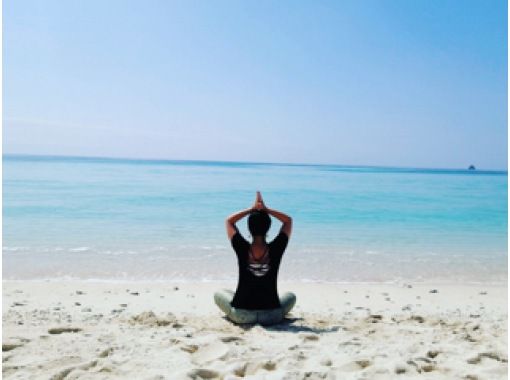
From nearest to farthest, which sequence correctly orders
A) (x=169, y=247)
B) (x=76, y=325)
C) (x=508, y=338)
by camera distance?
(x=508, y=338), (x=76, y=325), (x=169, y=247)

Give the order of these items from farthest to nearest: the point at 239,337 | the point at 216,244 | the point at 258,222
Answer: the point at 216,244
the point at 258,222
the point at 239,337

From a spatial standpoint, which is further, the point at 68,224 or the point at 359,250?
the point at 68,224

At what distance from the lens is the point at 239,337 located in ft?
15.5

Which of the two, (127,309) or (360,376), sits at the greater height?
(360,376)

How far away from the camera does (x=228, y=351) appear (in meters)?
4.21

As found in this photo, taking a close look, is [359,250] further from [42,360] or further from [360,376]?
[42,360]

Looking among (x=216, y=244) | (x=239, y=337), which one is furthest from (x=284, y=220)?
(x=216, y=244)

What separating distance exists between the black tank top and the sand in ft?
1.05

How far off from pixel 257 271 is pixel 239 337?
34.7 inches

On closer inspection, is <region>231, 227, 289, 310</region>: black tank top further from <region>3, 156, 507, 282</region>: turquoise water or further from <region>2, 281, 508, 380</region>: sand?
<region>3, 156, 507, 282</region>: turquoise water

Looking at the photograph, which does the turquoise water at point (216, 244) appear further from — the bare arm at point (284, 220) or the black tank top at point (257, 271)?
the bare arm at point (284, 220)

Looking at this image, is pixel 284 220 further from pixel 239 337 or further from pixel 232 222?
pixel 239 337

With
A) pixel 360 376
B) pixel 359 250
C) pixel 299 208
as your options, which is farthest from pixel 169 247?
pixel 299 208

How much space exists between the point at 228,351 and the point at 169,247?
24.1 ft
